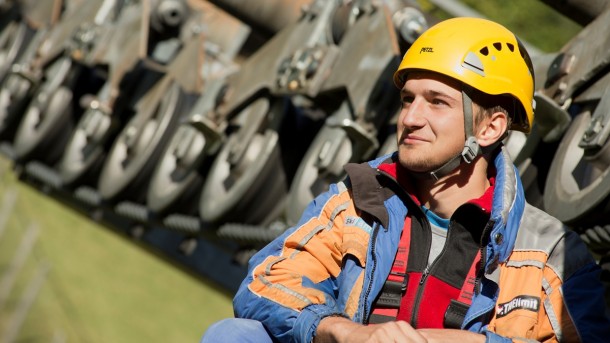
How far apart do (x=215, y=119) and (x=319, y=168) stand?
1450 mm

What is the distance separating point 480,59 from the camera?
3.68 metres

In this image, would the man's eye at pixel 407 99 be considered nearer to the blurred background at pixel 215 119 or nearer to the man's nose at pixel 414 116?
the man's nose at pixel 414 116

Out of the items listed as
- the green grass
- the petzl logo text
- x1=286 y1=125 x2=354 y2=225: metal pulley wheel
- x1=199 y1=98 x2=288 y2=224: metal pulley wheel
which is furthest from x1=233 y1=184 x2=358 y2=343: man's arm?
the green grass

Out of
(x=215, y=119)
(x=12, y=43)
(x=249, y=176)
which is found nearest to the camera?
(x=249, y=176)

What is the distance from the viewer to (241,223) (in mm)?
6883

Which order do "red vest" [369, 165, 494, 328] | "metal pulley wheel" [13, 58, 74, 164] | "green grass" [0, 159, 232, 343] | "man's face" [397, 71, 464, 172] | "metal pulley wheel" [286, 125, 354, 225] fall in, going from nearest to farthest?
"red vest" [369, 165, 494, 328]
"man's face" [397, 71, 464, 172]
"metal pulley wheel" [286, 125, 354, 225]
"metal pulley wheel" [13, 58, 74, 164]
"green grass" [0, 159, 232, 343]

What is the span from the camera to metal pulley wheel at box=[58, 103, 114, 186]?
28.1ft

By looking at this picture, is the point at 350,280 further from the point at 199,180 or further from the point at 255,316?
the point at 199,180

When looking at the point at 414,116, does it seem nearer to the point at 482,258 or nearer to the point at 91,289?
the point at 482,258

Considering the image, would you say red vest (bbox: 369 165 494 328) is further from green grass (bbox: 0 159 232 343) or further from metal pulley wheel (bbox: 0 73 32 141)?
green grass (bbox: 0 159 232 343)

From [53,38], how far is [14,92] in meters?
0.47

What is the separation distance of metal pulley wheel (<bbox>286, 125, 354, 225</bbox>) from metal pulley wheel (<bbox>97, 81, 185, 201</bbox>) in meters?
1.78

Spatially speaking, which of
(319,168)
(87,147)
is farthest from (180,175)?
(319,168)

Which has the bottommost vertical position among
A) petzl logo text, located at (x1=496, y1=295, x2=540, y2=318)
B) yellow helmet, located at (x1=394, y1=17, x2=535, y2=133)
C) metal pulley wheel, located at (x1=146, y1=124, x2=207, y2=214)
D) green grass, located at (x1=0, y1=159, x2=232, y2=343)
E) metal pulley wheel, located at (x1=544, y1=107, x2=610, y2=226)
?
green grass, located at (x1=0, y1=159, x2=232, y2=343)
